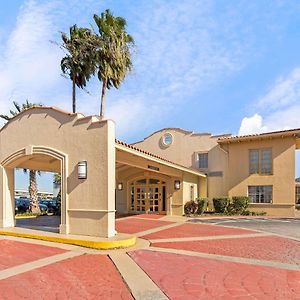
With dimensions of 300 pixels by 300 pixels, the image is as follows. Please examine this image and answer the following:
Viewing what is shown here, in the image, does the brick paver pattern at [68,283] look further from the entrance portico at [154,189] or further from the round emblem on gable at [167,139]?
the round emblem on gable at [167,139]

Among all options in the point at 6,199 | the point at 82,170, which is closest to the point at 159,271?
the point at 82,170

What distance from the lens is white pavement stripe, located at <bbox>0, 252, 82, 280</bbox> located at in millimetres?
6535

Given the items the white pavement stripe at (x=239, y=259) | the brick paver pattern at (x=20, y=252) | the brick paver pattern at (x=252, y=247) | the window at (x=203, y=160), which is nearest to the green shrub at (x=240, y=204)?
the window at (x=203, y=160)

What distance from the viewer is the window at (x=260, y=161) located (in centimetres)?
2205

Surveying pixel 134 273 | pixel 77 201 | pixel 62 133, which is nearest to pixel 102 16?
pixel 62 133

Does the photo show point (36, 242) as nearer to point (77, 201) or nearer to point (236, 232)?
point (77, 201)

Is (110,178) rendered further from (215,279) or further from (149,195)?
(149,195)

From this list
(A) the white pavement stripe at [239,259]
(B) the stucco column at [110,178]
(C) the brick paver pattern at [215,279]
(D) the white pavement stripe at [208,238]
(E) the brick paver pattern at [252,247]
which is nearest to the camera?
(C) the brick paver pattern at [215,279]

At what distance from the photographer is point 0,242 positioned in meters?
10.2

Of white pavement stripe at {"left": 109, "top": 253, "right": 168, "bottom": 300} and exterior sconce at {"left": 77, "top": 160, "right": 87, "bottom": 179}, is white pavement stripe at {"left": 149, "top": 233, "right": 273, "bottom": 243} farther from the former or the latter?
exterior sconce at {"left": 77, "top": 160, "right": 87, "bottom": 179}

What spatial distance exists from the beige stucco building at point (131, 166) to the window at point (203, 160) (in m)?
0.08

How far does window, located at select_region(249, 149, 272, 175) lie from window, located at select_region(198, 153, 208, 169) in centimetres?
340

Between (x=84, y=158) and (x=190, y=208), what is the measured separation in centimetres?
1245

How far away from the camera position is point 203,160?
80.6 feet
